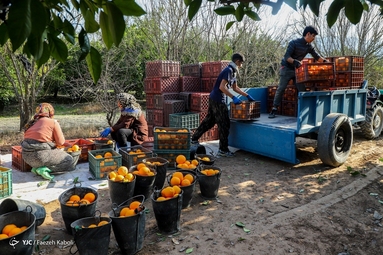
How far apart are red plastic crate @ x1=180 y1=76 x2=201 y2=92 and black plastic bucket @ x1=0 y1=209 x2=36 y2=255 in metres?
6.09

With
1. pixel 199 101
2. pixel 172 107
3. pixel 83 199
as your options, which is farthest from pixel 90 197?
pixel 199 101

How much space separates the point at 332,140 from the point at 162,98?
445 centimetres

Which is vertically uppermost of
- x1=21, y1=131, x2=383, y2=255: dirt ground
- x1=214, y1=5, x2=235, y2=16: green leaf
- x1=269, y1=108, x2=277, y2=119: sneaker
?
x1=214, y1=5, x2=235, y2=16: green leaf

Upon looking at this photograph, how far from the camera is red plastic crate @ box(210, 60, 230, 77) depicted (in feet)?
28.1

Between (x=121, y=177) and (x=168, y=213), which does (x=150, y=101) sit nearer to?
(x=121, y=177)

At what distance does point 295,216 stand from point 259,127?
2.50m

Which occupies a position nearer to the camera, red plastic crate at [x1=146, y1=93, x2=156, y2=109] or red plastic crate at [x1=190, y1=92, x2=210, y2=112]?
red plastic crate at [x1=190, y1=92, x2=210, y2=112]

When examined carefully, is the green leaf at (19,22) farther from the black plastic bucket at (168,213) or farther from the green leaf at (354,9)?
the black plastic bucket at (168,213)

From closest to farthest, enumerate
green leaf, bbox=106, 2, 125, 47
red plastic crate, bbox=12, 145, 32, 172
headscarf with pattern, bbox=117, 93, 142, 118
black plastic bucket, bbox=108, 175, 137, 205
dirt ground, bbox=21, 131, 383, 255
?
green leaf, bbox=106, 2, 125, 47
dirt ground, bbox=21, 131, 383, 255
black plastic bucket, bbox=108, 175, 137, 205
red plastic crate, bbox=12, 145, 32, 172
headscarf with pattern, bbox=117, 93, 142, 118

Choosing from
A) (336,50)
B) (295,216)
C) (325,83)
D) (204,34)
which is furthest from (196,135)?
(336,50)

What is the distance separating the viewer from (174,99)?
8.66 m

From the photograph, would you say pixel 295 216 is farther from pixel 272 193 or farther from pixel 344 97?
pixel 344 97

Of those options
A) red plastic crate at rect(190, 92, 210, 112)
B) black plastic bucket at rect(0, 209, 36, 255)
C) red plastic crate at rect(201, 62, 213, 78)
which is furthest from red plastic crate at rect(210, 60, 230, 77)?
black plastic bucket at rect(0, 209, 36, 255)

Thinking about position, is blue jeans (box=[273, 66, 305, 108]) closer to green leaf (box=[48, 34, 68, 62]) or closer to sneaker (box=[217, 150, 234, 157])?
sneaker (box=[217, 150, 234, 157])
